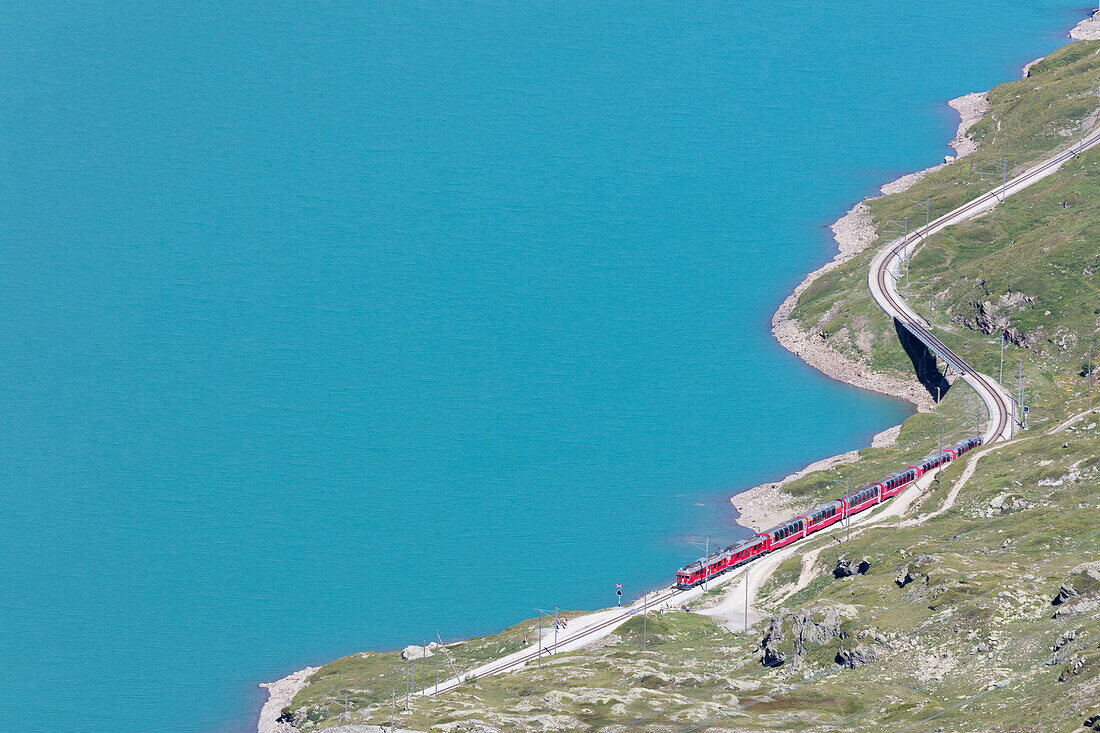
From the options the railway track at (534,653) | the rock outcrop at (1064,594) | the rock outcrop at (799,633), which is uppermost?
the railway track at (534,653)

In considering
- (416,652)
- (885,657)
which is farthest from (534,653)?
(885,657)

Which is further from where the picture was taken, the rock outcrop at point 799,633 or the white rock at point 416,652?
the white rock at point 416,652

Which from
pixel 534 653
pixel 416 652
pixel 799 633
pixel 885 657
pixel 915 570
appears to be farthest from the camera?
pixel 416 652

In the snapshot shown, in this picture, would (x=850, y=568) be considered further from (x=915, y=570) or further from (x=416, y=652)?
(x=416, y=652)

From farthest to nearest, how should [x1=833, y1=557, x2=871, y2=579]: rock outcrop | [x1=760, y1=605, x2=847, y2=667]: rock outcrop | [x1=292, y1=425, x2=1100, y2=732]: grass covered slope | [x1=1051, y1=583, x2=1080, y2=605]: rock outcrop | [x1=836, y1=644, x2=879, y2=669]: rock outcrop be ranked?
[x1=833, y1=557, x2=871, y2=579]: rock outcrop, [x1=760, y1=605, x2=847, y2=667]: rock outcrop, [x1=836, y1=644, x2=879, y2=669]: rock outcrop, [x1=1051, y1=583, x2=1080, y2=605]: rock outcrop, [x1=292, y1=425, x2=1100, y2=732]: grass covered slope

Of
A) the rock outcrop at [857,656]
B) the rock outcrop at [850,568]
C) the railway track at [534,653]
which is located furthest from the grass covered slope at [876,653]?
the railway track at [534,653]

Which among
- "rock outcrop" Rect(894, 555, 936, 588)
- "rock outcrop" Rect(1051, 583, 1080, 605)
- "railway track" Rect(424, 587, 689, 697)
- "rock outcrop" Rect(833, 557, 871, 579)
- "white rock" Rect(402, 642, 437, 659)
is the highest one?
"white rock" Rect(402, 642, 437, 659)

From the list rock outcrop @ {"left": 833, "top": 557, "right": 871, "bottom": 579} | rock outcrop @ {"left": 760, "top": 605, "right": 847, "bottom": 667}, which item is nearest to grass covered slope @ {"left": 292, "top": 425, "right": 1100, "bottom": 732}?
rock outcrop @ {"left": 760, "top": 605, "right": 847, "bottom": 667}

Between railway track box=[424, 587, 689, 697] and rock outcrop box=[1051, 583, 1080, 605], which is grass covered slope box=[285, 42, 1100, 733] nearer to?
rock outcrop box=[1051, 583, 1080, 605]

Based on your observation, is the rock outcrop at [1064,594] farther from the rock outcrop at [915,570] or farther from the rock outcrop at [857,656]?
the rock outcrop at [915,570]

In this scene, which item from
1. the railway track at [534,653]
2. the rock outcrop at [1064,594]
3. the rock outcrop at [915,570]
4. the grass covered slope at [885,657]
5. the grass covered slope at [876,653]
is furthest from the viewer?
the railway track at [534,653]

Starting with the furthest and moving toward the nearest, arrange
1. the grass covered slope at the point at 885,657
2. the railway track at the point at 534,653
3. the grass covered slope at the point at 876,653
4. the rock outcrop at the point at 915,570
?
the railway track at the point at 534,653, the rock outcrop at the point at 915,570, the grass covered slope at the point at 876,653, the grass covered slope at the point at 885,657
